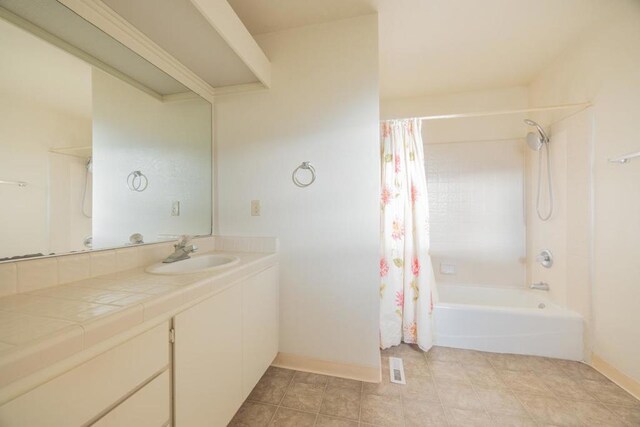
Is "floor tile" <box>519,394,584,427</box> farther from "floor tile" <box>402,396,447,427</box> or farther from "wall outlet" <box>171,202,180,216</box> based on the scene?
"wall outlet" <box>171,202,180,216</box>

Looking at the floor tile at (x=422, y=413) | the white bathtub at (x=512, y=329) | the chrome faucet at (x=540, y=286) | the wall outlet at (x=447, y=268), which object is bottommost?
the floor tile at (x=422, y=413)

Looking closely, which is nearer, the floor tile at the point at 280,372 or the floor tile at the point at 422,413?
the floor tile at the point at 422,413

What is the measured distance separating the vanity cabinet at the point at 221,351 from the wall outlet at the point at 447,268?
6.62 feet

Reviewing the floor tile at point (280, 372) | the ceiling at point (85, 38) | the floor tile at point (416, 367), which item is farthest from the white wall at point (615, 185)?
the ceiling at point (85, 38)

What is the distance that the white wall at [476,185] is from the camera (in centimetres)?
241

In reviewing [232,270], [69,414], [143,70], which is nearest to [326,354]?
[232,270]

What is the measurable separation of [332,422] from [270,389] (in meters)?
0.44

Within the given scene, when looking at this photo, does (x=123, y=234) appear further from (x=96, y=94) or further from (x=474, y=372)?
(x=474, y=372)

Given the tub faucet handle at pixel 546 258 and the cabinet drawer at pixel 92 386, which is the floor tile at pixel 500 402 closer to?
the tub faucet handle at pixel 546 258

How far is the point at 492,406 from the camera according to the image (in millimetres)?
1303

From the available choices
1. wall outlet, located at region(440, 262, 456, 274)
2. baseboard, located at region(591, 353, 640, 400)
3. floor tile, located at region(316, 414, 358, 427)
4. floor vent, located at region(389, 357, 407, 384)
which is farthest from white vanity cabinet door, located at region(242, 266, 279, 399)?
baseboard, located at region(591, 353, 640, 400)

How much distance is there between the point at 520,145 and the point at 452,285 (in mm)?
1625

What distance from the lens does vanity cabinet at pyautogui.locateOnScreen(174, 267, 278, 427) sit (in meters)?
0.83

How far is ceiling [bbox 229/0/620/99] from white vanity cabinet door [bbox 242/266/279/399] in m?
1.70
